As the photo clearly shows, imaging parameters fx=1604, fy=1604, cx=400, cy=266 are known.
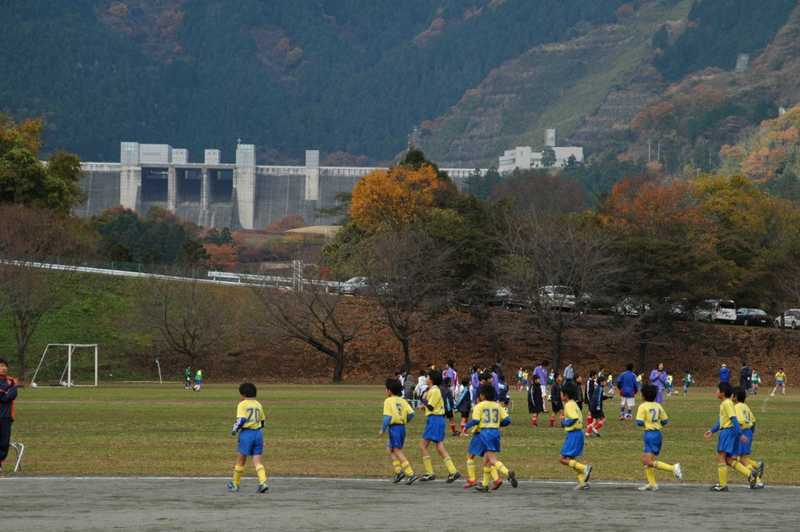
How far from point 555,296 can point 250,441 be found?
71.9 m

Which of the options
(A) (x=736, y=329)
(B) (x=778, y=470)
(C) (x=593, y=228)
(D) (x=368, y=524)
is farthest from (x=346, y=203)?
(D) (x=368, y=524)

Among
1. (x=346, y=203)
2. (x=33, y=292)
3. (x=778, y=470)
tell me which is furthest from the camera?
(x=346, y=203)

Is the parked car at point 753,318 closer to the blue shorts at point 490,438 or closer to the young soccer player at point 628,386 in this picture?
the young soccer player at point 628,386

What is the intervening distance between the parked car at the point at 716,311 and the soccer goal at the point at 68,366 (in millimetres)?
38461

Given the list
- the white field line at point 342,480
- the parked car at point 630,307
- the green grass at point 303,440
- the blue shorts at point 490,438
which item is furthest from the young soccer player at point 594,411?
the parked car at point 630,307

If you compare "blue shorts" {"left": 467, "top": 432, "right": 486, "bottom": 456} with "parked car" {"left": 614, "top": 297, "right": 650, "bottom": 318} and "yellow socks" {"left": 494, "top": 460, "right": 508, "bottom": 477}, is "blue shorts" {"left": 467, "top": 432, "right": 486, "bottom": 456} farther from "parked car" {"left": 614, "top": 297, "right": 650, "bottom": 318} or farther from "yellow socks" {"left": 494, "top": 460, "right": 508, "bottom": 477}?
"parked car" {"left": 614, "top": 297, "right": 650, "bottom": 318}

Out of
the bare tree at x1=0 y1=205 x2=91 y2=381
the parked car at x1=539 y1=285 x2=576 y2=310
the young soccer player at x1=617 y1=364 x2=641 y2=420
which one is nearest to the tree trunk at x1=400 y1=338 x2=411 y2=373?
the parked car at x1=539 y1=285 x2=576 y2=310

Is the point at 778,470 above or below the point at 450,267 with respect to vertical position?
below

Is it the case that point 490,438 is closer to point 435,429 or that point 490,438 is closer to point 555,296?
point 435,429

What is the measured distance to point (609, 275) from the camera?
10081 cm

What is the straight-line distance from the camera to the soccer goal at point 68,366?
87375mm

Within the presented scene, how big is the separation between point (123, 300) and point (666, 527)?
3290 inches

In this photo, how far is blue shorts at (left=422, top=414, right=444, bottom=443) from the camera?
3139 centimetres

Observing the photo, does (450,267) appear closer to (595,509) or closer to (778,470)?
(778,470)
